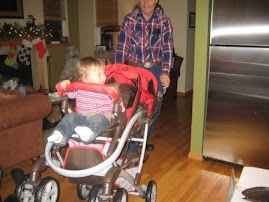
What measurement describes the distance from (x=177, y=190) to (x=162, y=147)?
97 centimetres

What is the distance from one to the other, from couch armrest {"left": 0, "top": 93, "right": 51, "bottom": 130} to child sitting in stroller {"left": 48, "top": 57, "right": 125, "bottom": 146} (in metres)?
0.66

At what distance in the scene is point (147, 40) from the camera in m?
2.32

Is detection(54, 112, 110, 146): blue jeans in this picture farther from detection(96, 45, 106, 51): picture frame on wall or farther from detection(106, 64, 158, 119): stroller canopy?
detection(96, 45, 106, 51): picture frame on wall

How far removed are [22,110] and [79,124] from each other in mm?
846

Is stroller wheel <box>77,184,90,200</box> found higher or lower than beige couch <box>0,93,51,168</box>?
lower

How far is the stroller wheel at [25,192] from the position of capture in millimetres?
1561

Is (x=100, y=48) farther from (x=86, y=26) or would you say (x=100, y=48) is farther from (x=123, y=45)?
(x=123, y=45)

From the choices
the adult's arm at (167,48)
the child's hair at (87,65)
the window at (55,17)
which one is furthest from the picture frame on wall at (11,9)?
the child's hair at (87,65)

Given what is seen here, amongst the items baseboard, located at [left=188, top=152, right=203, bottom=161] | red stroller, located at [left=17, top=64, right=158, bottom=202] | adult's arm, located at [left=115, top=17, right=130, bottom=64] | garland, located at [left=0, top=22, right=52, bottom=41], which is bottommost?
baseboard, located at [left=188, top=152, right=203, bottom=161]

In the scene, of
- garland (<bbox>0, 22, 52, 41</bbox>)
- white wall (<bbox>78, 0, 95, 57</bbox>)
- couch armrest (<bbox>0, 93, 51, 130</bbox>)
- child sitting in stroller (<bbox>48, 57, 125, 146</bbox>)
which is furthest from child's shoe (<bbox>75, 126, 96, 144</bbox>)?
white wall (<bbox>78, 0, 95, 57</bbox>)

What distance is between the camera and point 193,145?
2.85 metres

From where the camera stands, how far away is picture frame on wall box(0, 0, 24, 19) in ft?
16.5

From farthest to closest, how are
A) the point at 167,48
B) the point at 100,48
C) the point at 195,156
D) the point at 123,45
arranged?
the point at 100,48 → the point at 195,156 → the point at 123,45 → the point at 167,48

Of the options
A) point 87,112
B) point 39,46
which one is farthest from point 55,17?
point 87,112
